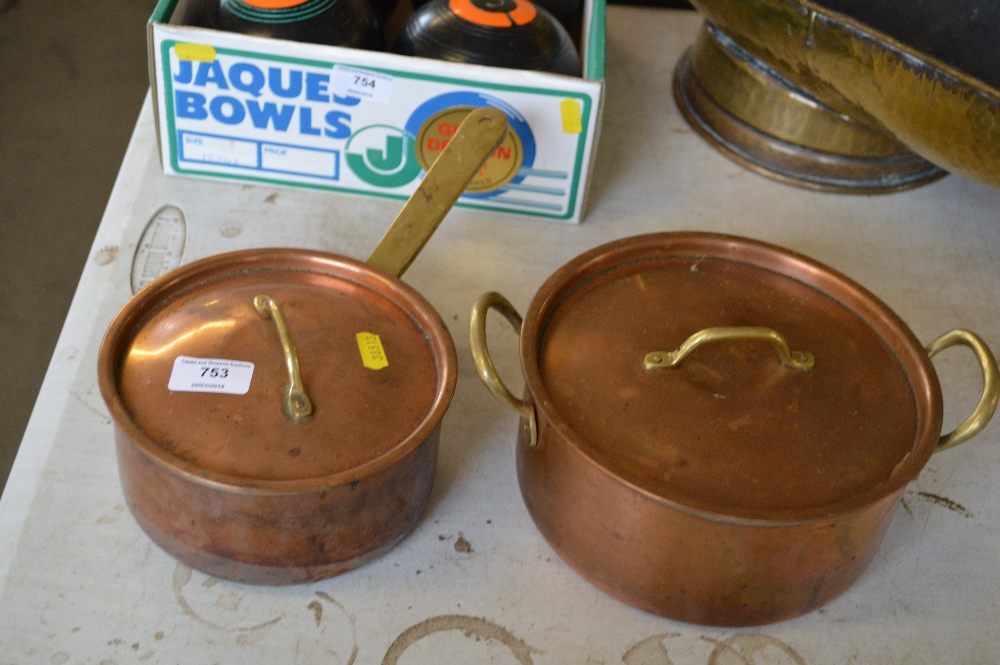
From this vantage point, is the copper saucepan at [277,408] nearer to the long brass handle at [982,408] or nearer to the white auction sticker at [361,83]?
the white auction sticker at [361,83]

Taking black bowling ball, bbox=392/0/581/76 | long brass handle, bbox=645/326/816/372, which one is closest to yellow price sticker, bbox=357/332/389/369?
long brass handle, bbox=645/326/816/372

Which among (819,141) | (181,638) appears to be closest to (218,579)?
(181,638)

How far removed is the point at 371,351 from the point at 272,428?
12cm

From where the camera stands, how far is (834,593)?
848mm

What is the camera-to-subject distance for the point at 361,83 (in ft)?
3.73

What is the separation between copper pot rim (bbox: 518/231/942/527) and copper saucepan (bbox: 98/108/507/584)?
9 cm

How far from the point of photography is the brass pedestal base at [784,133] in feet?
4.17

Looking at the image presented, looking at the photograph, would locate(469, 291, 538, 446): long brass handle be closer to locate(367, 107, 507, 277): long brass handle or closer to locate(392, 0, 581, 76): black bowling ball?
locate(367, 107, 507, 277): long brass handle

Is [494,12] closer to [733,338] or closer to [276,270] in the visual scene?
[276,270]

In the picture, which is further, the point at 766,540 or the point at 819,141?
the point at 819,141

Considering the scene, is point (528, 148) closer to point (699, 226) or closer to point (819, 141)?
point (699, 226)

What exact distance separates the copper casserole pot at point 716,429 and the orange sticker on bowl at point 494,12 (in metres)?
0.43

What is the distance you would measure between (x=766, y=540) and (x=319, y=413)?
0.38m

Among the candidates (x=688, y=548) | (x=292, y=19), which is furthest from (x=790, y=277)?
(x=292, y=19)
